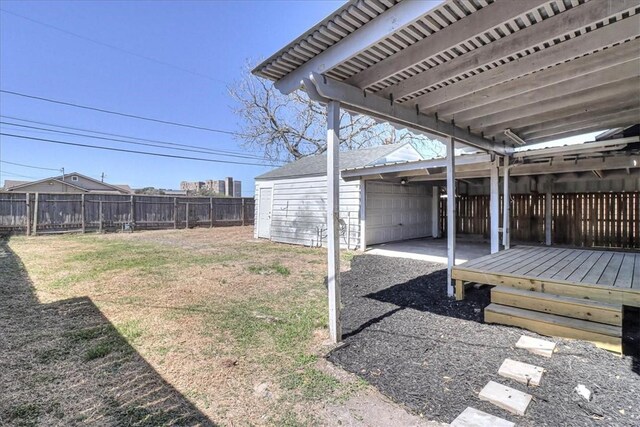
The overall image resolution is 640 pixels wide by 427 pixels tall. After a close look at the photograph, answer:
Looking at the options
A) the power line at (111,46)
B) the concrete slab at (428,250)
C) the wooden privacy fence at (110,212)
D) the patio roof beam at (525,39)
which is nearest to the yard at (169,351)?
the patio roof beam at (525,39)

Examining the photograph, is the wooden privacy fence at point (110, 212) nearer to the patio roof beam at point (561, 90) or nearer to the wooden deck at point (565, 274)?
the patio roof beam at point (561, 90)

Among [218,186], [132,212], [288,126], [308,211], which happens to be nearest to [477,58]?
[308,211]

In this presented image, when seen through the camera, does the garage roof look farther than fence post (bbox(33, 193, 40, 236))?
No

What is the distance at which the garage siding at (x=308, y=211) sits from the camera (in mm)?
9453

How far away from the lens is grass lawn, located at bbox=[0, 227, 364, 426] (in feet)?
6.75

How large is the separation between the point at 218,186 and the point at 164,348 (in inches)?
1301

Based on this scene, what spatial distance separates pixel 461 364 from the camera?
98.7 inches

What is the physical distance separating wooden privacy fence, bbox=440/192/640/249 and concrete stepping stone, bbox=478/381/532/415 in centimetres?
1002

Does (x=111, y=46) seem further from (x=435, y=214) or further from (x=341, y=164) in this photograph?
(x=435, y=214)

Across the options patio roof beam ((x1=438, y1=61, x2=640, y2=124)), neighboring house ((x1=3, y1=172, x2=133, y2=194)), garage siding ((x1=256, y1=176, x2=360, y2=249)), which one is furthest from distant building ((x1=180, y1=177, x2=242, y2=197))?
patio roof beam ((x1=438, y1=61, x2=640, y2=124))

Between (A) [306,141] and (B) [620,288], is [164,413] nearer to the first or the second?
(B) [620,288]

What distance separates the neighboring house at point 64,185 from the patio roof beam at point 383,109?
25.6 m

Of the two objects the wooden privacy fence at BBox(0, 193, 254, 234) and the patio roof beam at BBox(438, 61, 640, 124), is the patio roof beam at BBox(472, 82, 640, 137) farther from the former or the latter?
the wooden privacy fence at BBox(0, 193, 254, 234)

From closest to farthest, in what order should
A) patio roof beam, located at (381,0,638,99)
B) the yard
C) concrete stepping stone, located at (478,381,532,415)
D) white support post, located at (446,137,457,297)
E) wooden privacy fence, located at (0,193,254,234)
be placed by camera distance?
1. concrete stepping stone, located at (478,381,532,415)
2. the yard
3. patio roof beam, located at (381,0,638,99)
4. white support post, located at (446,137,457,297)
5. wooden privacy fence, located at (0,193,254,234)
